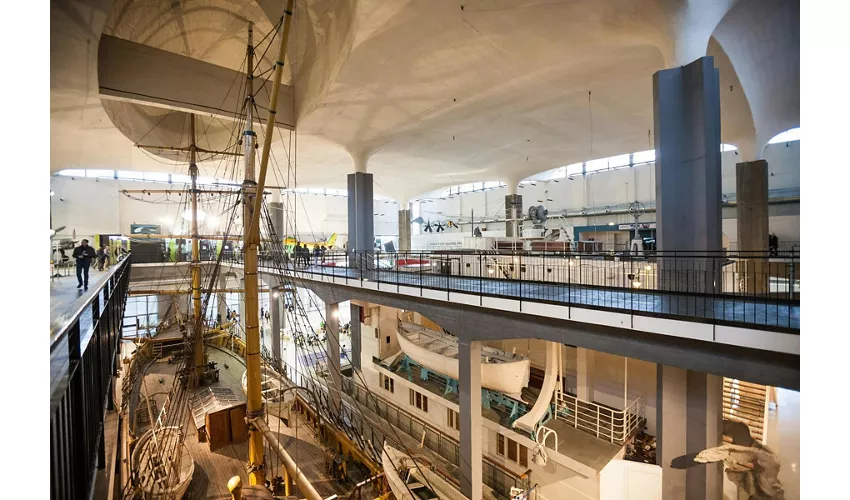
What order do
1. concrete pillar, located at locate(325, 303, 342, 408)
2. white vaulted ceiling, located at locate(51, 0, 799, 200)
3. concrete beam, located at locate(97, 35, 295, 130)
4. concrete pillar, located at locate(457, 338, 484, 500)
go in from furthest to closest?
concrete pillar, located at locate(325, 303, 342, 408) < concrete pillar, located at locate(457, 338, 484, 500) < concrete beam, located at locate(97, 35, 295, 130) < white vaulted ceiling, located at locate(51, 0, 799, 200)

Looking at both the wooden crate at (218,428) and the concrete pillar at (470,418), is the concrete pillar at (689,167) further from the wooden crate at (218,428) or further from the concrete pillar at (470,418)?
the wooden crate at (218,428)

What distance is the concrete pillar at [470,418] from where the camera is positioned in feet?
22.5

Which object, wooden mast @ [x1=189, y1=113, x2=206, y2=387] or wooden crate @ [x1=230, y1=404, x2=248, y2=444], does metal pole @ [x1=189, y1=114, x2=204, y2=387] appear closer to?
wooden mast @ [x1=189, y1=113, x2=206, y2=387]

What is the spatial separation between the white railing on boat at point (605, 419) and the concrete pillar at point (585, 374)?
0.60m

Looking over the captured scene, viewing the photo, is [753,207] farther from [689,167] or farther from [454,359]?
[454,359]

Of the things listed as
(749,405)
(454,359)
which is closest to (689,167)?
(749,405)

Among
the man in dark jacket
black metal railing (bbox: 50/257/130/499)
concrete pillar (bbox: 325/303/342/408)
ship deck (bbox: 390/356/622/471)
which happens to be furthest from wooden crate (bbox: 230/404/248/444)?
black metal railing (bbox: 50/257/130/499)

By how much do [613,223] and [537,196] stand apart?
5405 mm

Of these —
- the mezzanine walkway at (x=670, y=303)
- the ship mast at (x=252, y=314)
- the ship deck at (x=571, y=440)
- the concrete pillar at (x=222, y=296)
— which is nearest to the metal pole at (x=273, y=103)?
the ship mast at (x=252, y=314)

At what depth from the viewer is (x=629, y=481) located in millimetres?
7043

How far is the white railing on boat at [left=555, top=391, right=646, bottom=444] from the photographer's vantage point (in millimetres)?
7679

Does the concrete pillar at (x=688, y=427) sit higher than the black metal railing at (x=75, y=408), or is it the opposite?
the black metal railing at (x=75, y=408)

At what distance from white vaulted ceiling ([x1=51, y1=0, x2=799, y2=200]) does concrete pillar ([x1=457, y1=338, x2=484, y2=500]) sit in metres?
6.29

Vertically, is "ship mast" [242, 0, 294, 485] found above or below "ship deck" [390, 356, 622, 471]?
above
